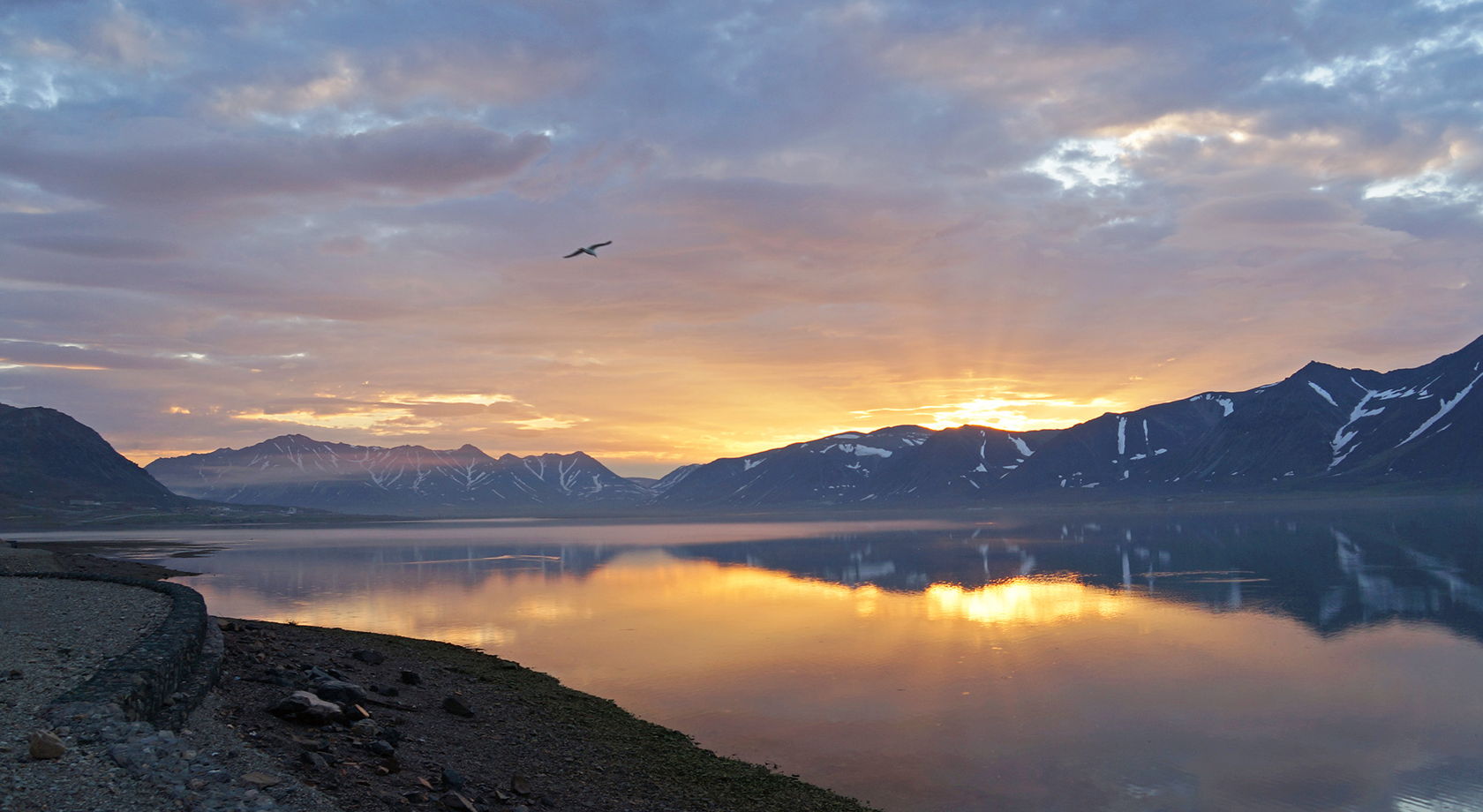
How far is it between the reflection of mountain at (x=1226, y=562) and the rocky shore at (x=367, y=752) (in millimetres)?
41578

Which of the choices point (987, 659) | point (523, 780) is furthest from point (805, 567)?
point (523, 780)

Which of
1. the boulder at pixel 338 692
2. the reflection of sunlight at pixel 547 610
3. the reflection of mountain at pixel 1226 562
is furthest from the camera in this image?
the reflection of sunlight at pixel 547 610

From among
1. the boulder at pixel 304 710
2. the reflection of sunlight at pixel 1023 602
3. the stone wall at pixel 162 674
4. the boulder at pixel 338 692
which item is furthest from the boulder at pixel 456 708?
the reflection of sunlight at pixel 1023 602

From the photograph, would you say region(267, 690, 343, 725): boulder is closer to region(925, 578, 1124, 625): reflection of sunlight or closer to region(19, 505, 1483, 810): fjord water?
region(19, 505, 1483, 810): fjord water

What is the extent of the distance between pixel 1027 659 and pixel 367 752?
102ft

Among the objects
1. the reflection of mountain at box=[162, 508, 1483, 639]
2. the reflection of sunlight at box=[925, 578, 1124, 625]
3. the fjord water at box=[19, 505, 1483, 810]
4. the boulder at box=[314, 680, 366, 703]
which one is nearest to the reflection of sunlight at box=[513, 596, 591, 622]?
the fjord water at box=[19, 505, 1483, 810]

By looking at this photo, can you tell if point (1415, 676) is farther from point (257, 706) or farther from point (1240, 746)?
point (257, 706)

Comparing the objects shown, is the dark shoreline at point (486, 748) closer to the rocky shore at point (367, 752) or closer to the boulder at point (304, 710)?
the rocky shore at point (367, 752)

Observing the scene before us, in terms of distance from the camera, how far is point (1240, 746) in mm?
27359

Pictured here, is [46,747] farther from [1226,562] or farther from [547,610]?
[1226,562]

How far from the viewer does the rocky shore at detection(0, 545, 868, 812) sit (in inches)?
564

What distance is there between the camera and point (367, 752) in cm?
1998

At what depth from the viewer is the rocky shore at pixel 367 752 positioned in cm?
1434

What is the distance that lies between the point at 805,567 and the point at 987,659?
58679 mm
